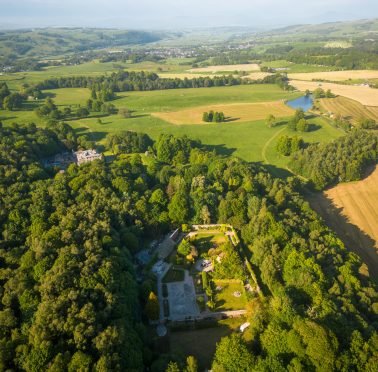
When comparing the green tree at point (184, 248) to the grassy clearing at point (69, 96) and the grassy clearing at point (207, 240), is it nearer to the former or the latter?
the grassy clearing at point (207, 240)

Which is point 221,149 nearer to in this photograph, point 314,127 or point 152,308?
point 314,127

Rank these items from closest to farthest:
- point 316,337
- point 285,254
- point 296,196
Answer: point 316,337, point 285,254, point 296,196

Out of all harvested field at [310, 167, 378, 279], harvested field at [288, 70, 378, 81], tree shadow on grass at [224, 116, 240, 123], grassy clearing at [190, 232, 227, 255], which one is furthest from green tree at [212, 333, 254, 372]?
harvested field at [288, 70, 378, 81]

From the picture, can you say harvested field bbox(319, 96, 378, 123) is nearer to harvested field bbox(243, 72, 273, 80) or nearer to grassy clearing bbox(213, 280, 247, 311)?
harvested field bbox(243, 72, 273, 80)

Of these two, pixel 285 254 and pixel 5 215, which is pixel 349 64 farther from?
pixel 5 215

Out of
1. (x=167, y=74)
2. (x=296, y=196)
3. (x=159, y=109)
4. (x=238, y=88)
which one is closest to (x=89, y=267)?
(x=296, y=196)

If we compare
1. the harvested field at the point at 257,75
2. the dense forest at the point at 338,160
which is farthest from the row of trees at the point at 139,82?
the dense forest at the point at 338,160

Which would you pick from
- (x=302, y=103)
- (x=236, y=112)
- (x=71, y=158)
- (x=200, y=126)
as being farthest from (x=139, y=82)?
(x=71, y=158)
